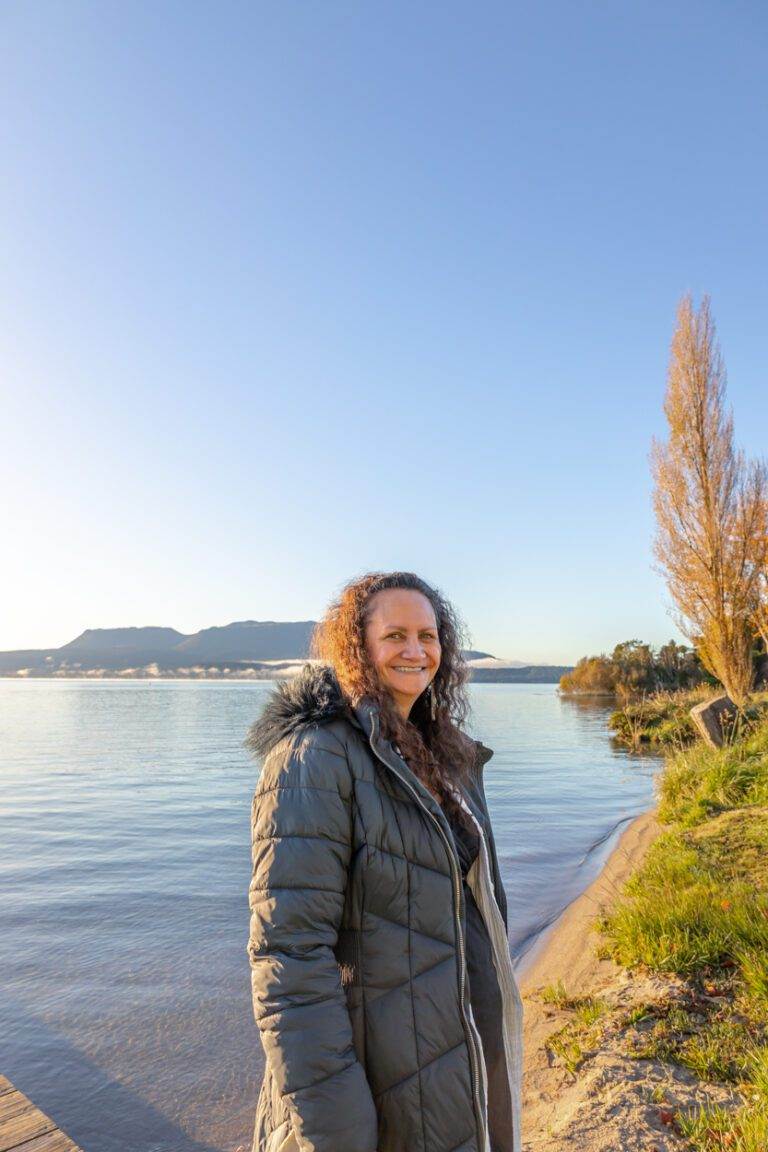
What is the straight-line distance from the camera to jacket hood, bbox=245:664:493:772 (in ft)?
6.89

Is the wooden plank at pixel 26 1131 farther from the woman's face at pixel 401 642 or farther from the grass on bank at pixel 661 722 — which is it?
the grass on bank at pixel 661 722

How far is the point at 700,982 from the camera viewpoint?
173 inches

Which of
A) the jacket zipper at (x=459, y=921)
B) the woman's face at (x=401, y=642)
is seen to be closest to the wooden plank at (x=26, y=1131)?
the jacket zipper at (x=459, y=921)

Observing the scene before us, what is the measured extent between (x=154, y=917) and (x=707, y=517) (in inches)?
683

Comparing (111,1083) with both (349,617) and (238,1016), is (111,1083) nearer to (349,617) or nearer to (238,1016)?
(238,1016)

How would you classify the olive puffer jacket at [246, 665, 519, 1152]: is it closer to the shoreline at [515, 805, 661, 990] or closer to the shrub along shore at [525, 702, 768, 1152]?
the shrub along shore at [525, 702, 768, 1152]

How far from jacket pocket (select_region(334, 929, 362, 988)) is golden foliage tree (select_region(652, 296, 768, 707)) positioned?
61.1ft

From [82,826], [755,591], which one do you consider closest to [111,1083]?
[82,826]

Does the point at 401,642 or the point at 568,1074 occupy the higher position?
the point at 401,642

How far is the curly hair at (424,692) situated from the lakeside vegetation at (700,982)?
5.94 feet

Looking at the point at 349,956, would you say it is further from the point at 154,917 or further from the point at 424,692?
the point at 154,917

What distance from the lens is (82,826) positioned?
1248 centimetres

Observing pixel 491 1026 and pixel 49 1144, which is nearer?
pixel 491 1026

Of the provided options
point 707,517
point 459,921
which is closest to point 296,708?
point 459,921
